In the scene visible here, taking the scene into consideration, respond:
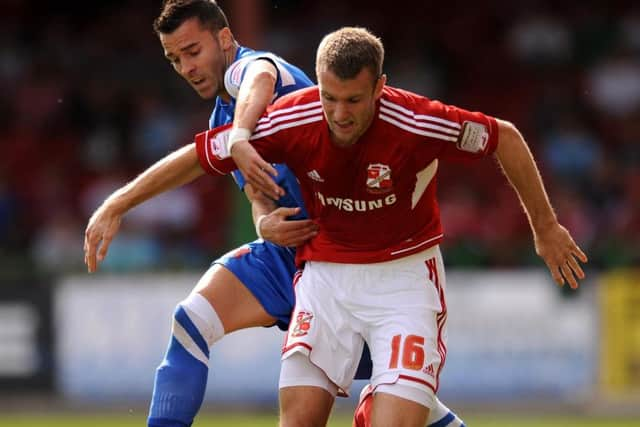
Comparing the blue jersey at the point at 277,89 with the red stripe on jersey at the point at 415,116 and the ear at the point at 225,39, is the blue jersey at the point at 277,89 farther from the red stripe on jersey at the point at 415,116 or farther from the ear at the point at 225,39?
the red stripe on jersey at the point at 415,116

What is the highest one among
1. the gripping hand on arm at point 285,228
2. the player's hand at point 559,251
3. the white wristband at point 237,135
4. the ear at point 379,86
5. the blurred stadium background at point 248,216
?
the ear at point 379,86

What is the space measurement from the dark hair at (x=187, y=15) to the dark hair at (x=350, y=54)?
98cm

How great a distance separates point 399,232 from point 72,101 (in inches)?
462

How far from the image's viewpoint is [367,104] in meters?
5.70

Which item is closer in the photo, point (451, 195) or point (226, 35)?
point (226, 35)

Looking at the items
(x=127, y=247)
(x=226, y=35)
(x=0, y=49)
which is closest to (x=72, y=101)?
(x=0, y=49)

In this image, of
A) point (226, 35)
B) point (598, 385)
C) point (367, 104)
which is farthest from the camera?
point (598, 385)

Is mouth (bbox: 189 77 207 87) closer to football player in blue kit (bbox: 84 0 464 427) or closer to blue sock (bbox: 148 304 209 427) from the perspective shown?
football player in blue kit (bbox: 84 0 464 427)

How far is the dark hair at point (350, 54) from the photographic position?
5.61 meters

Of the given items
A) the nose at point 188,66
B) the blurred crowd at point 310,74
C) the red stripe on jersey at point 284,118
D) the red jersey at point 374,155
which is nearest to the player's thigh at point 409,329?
the red jersey at point 374,155

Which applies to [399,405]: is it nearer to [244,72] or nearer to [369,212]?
[369,212]

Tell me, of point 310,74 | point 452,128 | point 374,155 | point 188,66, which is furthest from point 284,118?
point 310,74

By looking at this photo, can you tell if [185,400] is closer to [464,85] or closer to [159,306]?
[159,306]

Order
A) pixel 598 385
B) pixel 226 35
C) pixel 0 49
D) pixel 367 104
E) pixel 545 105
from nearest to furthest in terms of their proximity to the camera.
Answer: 1. pixel 367 104
2. pixel 226 35
3. pixel 598 385
4. pixel 545 105
5. pixel 0 49
